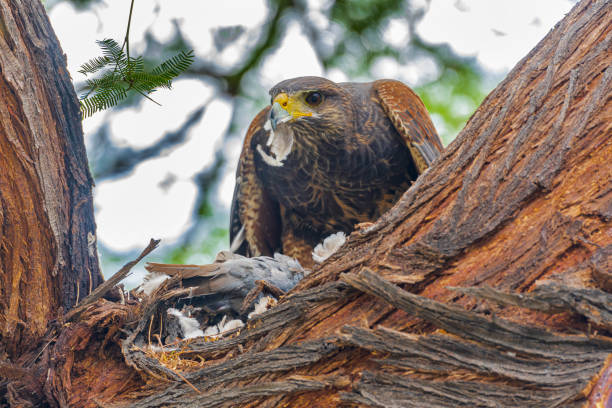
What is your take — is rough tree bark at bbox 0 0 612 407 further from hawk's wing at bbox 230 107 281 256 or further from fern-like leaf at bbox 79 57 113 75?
hawk's wing at bbox 230 107 281 256

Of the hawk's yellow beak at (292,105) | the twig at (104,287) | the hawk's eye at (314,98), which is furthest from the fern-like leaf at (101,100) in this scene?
the hawk's eye at (314,98)

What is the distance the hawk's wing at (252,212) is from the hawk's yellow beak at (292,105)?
0.55m

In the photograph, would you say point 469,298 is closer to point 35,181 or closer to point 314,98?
point 35,181

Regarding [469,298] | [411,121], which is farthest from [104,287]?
[411,121]

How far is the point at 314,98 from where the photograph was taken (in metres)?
3.44

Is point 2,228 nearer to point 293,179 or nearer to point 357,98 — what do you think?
point 293,179

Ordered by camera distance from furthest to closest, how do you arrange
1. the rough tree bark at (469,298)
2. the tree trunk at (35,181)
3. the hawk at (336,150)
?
the hawk at (336,150) < the tree trunk at (35,181) < the rough tree bark at (469,298)

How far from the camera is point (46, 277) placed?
195cm

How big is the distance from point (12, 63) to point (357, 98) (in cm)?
222

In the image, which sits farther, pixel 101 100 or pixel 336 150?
pixel 336 150

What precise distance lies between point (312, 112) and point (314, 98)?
92 millimetres

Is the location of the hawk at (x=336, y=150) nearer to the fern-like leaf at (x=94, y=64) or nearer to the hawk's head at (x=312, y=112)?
the hawk's head at (x=312, y=112)

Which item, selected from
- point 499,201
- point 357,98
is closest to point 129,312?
point 499,201

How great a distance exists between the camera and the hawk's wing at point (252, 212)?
154 inches
